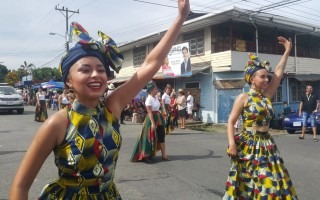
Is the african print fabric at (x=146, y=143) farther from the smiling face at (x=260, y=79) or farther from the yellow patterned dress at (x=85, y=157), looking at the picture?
the yellow patterned dress at (x=85, y=157)

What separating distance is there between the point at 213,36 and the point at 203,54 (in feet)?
4.09

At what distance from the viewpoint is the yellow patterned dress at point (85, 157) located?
1936mm

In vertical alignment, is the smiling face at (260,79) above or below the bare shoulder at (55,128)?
above

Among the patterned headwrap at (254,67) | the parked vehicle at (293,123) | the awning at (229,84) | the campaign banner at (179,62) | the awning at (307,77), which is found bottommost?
the parked vehicle at (293,123)

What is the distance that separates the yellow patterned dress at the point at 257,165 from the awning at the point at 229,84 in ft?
47.9

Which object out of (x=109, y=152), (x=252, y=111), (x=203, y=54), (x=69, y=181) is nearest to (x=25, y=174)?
(x=69, y=181)

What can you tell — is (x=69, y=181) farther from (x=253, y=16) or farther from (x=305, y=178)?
→ (x=253, y=16)

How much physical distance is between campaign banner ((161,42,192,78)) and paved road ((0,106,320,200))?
27.0 feet

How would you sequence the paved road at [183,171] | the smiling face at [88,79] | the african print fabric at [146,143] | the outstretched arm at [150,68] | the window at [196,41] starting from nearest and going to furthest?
the smiling face at [88,79], the outstretched arm at [150,68], the paved road at [183,171], the african print fabric at [146,143], the window at [196,41]

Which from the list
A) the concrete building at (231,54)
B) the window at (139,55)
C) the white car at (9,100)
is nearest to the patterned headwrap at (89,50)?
the concrete building at (231,54)

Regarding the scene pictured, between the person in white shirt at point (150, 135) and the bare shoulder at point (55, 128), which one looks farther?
the person in white shirt at point (150, 135)

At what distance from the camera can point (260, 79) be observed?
428cm

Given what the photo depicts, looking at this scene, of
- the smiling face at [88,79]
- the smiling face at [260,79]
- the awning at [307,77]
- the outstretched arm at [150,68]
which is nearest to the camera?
the smiling face at [88,79]

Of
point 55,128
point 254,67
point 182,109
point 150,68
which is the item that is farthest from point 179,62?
point 55,128
